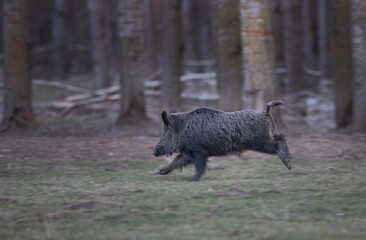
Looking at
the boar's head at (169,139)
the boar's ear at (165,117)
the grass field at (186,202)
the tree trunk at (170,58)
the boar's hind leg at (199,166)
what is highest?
the tree trunk at (170,58)

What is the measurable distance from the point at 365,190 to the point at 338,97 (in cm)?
694

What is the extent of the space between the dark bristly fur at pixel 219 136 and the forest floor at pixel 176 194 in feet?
1.39

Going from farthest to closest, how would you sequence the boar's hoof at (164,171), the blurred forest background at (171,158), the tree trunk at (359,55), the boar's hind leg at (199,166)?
the tree trunk at (359,55)
the boar's hoof at (164,171)
the boar's hind leg at (199,166)
the blurred forest background at (171,158)

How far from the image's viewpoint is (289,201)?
6543 millimetres

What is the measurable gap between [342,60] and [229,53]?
114 inches

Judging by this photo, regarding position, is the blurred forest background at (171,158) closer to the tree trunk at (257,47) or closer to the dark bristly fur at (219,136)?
the tree trunk at (257,47)

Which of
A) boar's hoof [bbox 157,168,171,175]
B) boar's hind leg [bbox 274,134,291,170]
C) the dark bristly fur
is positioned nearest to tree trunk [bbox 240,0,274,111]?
boar's hind leg [bbox 274,134,291,170]

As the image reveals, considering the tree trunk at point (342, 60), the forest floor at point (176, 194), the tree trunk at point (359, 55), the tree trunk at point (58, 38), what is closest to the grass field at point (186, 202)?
the forest floor at point (176, 194)

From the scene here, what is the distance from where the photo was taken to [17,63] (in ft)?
43.1

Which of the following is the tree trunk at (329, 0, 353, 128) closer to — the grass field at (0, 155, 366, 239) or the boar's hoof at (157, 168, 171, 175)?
the grass field at (0, 155, 366, 239)

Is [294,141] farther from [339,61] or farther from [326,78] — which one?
[326,78]

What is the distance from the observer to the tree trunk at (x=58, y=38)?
28.9 meters

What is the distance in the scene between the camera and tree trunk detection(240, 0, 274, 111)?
1151cm

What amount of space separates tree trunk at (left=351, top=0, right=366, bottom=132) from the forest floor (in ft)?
2.25
